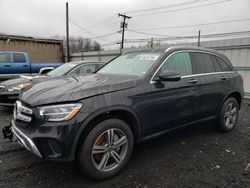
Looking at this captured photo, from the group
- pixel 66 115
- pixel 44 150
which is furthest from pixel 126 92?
pixel 44 150

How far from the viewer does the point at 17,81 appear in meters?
5.15

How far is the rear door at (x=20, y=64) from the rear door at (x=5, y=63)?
0.22 meters

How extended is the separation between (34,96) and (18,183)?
110 centimetres

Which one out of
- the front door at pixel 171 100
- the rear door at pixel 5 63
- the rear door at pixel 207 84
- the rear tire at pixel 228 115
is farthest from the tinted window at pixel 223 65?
the rear door at pixel 5 63

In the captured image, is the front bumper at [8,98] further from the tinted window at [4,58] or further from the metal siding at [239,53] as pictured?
the metal siding at [239,53]

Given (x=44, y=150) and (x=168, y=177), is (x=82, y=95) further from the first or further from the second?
(x=168, y=177)

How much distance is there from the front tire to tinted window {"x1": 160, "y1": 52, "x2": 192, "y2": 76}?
3.98 feet

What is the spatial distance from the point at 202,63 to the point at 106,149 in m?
2.45

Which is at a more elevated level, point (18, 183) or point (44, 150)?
point (44, 150)

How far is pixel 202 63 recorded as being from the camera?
11.7 ft

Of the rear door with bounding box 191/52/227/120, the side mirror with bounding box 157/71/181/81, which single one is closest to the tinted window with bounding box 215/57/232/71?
the rear door with bounding box 191/52/227/120

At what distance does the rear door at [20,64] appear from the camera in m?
9.21

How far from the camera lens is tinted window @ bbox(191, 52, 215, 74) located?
11.3ft

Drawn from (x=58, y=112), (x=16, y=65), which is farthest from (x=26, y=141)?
(x=16, y=65)
